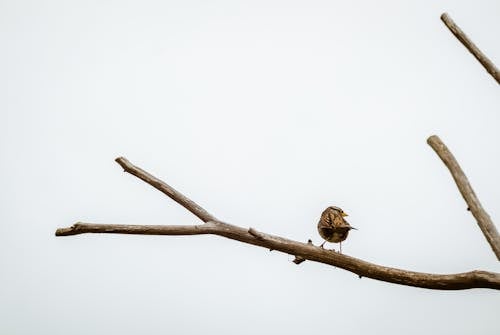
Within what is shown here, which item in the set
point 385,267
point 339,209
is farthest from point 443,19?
point 339,209

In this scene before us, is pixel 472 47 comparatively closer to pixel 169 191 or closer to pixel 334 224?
pixel 169 191

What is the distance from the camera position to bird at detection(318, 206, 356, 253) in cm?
798

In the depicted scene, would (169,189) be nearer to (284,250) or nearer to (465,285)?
(284,250)

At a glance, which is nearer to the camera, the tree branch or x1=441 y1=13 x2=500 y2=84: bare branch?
the tree branch

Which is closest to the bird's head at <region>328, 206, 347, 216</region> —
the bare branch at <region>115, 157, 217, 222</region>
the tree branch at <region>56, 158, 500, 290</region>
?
the tree branch at <region>56, 158, 500, 290</region>

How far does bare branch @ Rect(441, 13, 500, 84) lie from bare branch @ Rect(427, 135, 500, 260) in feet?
2.19

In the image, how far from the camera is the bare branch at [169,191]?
4.41m

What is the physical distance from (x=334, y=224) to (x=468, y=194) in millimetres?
4457

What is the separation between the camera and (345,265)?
4.04 metres

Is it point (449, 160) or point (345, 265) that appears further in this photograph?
point (345, 265)

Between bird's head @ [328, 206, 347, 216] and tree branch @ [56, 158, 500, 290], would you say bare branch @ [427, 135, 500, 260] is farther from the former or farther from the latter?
bird's head @ [328, 206, 347, 216]

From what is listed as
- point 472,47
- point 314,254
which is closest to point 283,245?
point 314,254

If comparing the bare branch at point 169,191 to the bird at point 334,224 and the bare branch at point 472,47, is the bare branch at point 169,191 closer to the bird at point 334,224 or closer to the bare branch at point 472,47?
the bare branch at point 472,47

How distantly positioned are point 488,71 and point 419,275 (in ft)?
5.61
